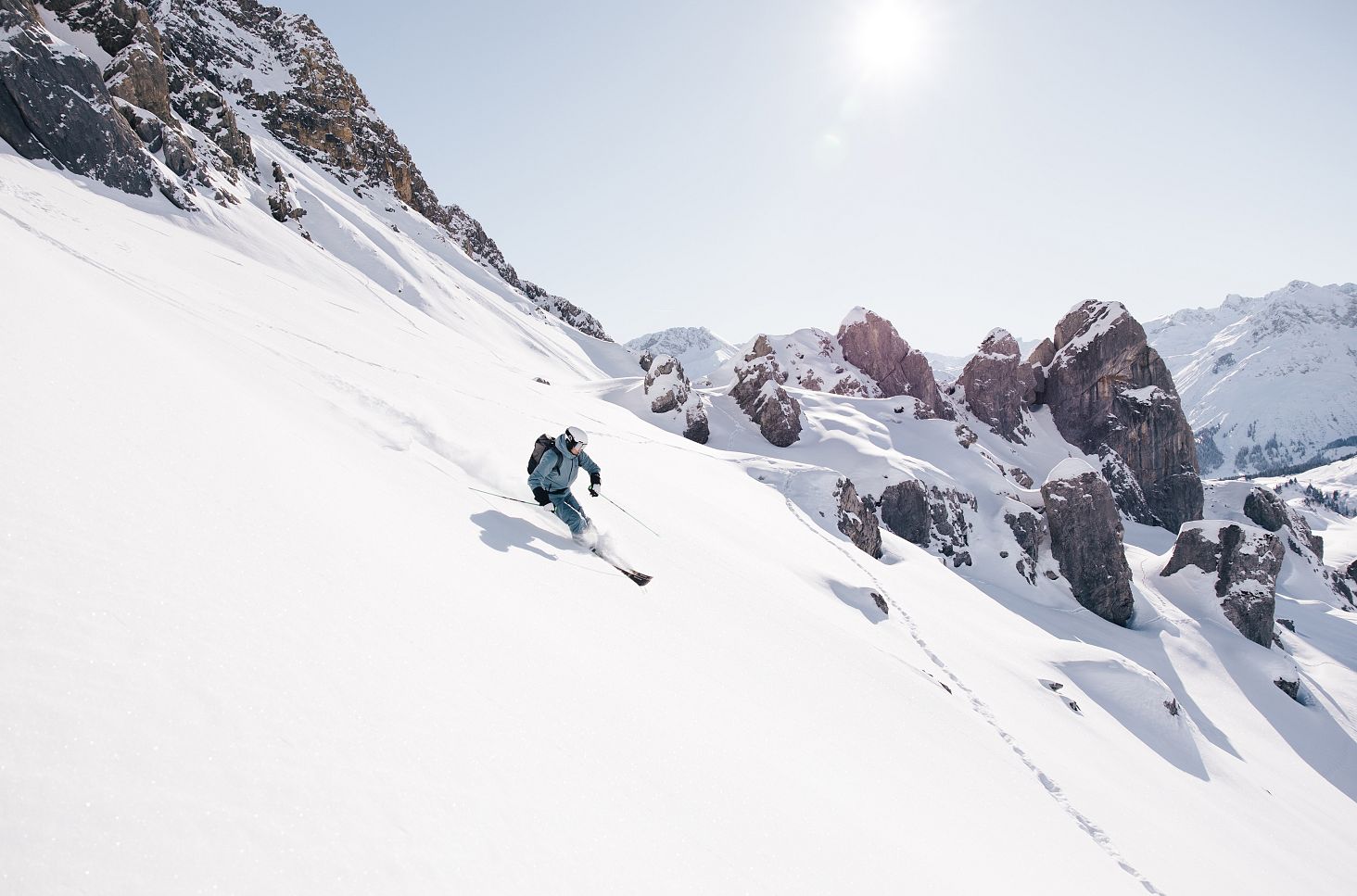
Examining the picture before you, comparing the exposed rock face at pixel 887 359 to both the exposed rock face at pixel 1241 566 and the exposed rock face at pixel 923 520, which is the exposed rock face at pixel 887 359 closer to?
the exposed rock face at pixel 1241 566

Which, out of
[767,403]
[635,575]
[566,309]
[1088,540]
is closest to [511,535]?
[635,575]

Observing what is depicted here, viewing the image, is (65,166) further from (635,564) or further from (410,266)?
(635,564)

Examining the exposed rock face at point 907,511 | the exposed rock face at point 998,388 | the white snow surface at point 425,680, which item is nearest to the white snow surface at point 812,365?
the exposed rock face at point 998,388

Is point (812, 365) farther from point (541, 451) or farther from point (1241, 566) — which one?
point (541, 451)

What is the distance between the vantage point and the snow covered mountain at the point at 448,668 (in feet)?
7.12

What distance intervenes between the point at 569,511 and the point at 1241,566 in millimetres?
43264

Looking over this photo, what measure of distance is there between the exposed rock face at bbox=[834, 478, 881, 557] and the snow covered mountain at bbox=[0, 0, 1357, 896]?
275cm

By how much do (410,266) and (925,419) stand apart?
39.3 m

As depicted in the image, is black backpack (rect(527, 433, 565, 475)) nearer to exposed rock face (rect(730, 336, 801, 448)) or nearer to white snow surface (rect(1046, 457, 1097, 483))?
exposed rock face (rect(730, 336, 801, 448))

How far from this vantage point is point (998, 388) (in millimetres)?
58969

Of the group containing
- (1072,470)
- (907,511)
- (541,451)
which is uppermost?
(1072,470)

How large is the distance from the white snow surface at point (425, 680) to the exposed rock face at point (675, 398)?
21162 mm

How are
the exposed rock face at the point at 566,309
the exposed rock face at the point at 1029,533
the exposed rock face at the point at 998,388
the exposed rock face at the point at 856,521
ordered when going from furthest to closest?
1. the exposed rock face at the point at 566,309
2. the exposed rock face at the point at 998,388
3. the exposed rock face at the point at 1029,533
4. the exposed rock face at the point at 856,521

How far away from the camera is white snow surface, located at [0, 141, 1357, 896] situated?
2115 millimetres
